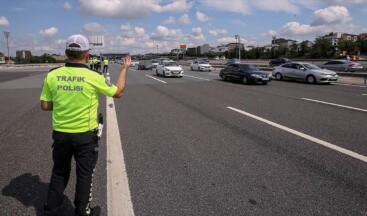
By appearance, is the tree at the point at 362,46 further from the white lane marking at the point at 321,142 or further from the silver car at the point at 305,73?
the white lane marking at the point at 321,142

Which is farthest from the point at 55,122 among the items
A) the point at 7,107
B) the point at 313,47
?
the point at 313,47

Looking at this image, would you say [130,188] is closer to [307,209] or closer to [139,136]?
[307,209]

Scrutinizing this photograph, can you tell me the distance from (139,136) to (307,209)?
4084 mm

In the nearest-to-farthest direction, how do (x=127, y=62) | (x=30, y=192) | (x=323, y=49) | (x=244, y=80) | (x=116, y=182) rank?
1. (x=127, y=62)
2. (x=30, y=192)
3. (x=116, y=182)
4. (x=244, y=80)
5. (x=323, y=49)

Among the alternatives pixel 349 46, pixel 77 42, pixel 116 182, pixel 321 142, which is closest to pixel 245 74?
pixel 321 142

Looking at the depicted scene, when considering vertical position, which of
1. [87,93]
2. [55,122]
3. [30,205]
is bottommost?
[30,205]

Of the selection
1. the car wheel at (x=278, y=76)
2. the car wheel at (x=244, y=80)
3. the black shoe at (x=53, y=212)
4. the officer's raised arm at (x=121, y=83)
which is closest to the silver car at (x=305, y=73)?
the car wheel at (x=278, y=76)

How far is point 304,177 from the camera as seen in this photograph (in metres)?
4.44

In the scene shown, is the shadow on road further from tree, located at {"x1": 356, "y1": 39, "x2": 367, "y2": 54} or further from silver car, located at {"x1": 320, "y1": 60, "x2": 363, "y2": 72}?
tree, located at {"x1": 356, "y1": 39, "x2": 367, "y2": 54}

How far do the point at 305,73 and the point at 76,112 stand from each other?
22.3m

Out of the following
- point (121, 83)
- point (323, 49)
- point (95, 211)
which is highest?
point (323, 49)

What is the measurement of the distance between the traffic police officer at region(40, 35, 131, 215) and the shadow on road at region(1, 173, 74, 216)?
408mm

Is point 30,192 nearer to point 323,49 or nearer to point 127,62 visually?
point 127,62

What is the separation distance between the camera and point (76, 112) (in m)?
3.10
